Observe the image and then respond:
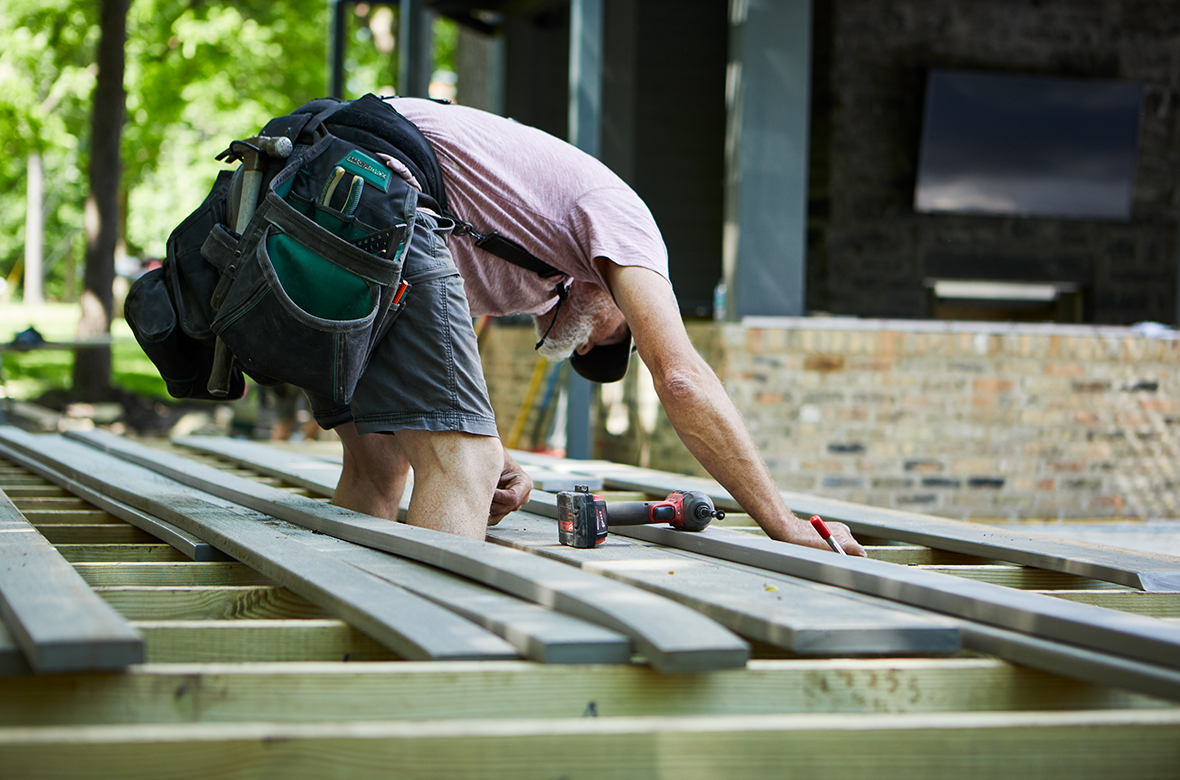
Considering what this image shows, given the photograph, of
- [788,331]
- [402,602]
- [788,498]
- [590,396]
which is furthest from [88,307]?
[402,602]

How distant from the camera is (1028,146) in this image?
30.6 ft

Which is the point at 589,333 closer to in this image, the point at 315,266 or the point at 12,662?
the point at 315,266

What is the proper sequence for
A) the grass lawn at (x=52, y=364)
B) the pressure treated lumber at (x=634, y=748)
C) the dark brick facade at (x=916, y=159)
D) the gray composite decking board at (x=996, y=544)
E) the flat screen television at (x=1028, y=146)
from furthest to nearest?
the grass lawn at (x=52, y=364) → the flat screen television at (x=1028, y=146) → the dark brick facade at (x=916, y=159) → the gray composite decking board at (x=996, y=544) → the pressure treated lumber at (x=634, y=748)

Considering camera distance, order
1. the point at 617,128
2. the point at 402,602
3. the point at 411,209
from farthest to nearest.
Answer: the point at 617,128 → the point at 411,209 → the point at 402,602

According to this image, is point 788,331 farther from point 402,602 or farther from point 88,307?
point 88,307

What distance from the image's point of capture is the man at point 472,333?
239 cm

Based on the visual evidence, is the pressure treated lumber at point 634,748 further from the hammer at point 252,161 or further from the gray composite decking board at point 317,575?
the hammer at point 252,161

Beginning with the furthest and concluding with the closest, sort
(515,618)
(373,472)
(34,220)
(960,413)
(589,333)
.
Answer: (34,220), (960,413), (589,333), (373,472), (515,618)

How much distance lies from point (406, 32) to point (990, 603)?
867 centimetres

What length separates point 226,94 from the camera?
15.8 metres

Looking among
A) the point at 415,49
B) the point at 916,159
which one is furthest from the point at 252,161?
the point at 916,159

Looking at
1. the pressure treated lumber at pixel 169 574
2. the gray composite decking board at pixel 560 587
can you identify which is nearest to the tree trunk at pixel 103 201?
the gray composite decking board at pixel 560 587

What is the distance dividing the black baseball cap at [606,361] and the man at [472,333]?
0.30 m

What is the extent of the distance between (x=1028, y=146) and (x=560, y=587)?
8707mm
